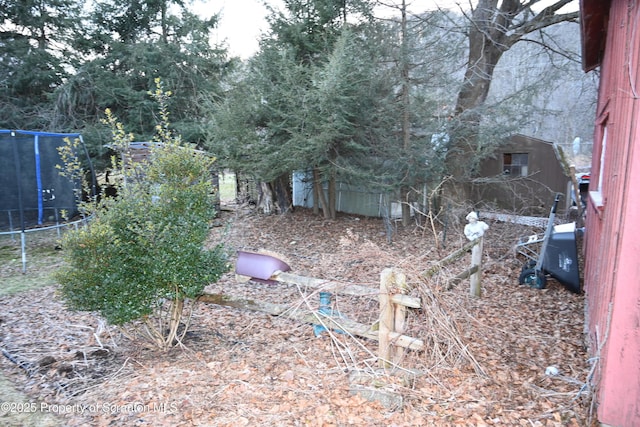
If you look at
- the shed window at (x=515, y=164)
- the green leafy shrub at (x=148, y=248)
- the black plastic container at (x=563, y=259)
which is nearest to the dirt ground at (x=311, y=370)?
the black plastic container at (x=563, y=259)

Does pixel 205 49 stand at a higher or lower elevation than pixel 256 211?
higher

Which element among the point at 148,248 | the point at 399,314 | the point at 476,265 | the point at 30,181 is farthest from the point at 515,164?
the point at 30,181

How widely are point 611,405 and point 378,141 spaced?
326 inches

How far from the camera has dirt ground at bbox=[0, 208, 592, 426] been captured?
3105 mm

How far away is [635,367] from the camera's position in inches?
107

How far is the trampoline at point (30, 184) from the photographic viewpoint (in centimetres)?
818

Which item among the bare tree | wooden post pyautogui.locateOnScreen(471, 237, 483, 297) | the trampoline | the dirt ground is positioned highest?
the bare tree

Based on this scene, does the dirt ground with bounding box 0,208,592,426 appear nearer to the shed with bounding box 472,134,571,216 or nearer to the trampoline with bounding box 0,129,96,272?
the trampoline with bounding box 0,129,96,272

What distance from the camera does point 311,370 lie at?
3.74 meters

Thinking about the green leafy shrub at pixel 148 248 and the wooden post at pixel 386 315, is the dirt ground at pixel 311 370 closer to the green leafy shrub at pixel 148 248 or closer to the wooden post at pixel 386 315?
the wooden post at pixel 386 315

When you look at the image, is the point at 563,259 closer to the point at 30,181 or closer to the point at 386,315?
the point at 386,315

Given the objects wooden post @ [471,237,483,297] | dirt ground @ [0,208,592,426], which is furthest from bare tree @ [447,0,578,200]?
dirt ground @ [0,208,592,426]

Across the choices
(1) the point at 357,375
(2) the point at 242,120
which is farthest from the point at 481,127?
(1) the point at 357,375

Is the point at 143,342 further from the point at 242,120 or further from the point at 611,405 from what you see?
the point at 242,120
